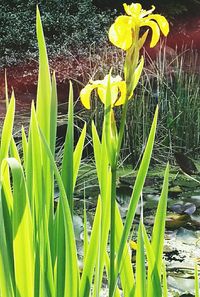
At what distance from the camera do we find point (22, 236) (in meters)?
0.96

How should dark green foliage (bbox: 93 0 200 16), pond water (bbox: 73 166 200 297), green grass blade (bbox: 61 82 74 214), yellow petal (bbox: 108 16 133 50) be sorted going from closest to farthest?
1. yellow petal (bbox: 108 16 133 50)
2. green grass blade (bbox: 61 82 74 214)
3. pond water (bbox: 73 166 200 297)
4. dark green foliage (bbox: 93 0 200 16)

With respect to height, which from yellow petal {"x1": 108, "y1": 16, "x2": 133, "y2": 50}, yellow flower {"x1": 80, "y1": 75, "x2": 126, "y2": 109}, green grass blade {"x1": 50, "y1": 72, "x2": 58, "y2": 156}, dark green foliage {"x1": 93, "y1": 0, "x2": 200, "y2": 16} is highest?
dark green foliage {"x1": 93, "y1": 0, "x2": 200, "y2": 16}

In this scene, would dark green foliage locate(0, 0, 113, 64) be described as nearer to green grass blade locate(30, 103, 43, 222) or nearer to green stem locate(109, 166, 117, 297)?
green grass blade locate(30, 103, 43, 222)

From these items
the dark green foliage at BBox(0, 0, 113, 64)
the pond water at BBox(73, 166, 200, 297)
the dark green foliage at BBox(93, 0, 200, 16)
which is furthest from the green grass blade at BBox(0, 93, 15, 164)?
the dark green foliage at BBox(93, 0, 200, 16)

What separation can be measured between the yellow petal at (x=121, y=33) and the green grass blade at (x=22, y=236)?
21 centimetres

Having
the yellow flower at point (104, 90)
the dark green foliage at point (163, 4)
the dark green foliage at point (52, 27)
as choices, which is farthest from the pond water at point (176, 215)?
the dark green foliage at point (163, 4)

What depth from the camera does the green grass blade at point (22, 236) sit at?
35.6 inches

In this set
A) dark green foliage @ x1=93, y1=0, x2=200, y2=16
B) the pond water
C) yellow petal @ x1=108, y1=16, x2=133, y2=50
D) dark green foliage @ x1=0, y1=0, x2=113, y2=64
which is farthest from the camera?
dark green foliage @ x1=93, y1=0, x2=200, y2=16

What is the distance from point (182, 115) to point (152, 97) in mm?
202

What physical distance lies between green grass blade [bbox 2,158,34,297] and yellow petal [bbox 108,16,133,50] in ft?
0.70

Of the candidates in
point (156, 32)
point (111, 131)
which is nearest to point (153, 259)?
point (111, 131)

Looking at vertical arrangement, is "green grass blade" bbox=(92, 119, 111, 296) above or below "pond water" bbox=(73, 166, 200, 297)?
above

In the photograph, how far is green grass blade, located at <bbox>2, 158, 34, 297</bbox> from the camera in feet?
2.97

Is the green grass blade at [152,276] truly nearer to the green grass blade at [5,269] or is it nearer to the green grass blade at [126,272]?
the green grass blade at [126,272]
